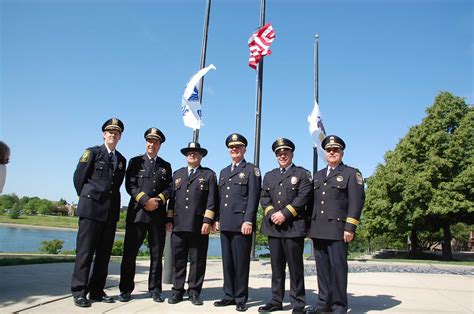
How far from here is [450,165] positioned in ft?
75.3

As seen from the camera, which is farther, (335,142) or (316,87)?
(316,87)

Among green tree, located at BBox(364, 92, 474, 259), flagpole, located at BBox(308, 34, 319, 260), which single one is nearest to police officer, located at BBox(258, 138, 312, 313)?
flagpole, located at BBox(308, 34, 319, 260)

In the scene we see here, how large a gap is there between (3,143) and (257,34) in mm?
9395

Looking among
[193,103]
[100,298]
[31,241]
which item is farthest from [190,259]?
[31,241]

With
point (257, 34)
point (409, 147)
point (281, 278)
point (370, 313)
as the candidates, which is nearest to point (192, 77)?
point (257, 34)

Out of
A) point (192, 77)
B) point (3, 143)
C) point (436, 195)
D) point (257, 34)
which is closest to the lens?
point (3, 143)

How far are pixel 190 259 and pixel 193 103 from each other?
4.45 m

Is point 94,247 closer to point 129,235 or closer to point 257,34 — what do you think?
point 129,235

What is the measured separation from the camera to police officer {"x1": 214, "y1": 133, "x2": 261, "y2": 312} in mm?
5098

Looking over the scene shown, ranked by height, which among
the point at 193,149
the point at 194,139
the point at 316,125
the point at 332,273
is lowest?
the point at 332,273

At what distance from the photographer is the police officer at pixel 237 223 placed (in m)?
5.10

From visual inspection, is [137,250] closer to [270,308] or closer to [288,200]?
[270,308]

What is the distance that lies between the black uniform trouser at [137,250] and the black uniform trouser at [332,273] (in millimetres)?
2070

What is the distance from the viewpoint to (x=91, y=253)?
4902 millimetres
